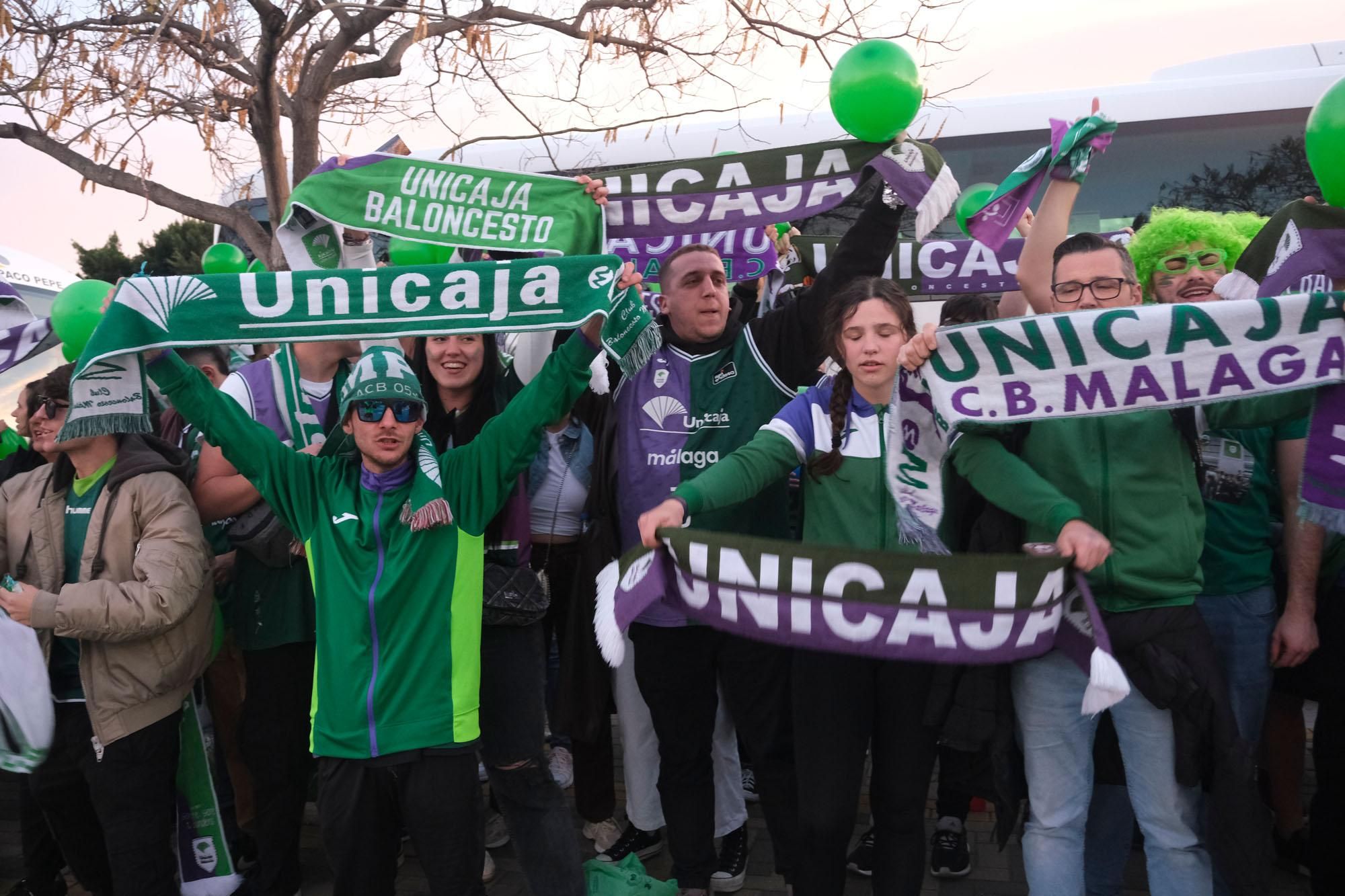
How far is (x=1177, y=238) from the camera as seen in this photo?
3.43 m

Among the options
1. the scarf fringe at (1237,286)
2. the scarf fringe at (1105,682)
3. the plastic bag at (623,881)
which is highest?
the scarf fringe at (1237,286)

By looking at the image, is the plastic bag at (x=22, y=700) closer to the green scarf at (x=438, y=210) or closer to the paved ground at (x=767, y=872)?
the paved ground at (x=767, y=872)

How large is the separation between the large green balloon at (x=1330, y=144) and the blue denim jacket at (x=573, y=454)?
241 cm

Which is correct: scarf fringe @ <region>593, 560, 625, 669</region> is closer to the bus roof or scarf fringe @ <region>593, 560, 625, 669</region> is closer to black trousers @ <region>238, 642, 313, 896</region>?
black trousers @ <region>238, 642, 313, 896</region>

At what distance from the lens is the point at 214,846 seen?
344 centimetres

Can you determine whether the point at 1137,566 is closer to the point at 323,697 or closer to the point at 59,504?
the point at 323,697

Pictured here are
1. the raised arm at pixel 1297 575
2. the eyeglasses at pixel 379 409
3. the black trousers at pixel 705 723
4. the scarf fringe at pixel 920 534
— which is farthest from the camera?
the black trousers at pixel 705 723

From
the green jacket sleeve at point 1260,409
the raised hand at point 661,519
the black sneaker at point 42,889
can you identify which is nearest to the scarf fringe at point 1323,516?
the green jacket sleeve at point 1260,409

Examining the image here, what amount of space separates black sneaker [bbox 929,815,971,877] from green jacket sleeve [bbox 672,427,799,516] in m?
1.59

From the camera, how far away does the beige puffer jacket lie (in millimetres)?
2994

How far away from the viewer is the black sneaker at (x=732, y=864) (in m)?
3.53

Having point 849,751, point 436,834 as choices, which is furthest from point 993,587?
point 436,834

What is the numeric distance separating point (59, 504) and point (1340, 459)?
11.7ft

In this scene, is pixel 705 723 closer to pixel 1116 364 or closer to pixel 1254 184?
pixel 1116 364
